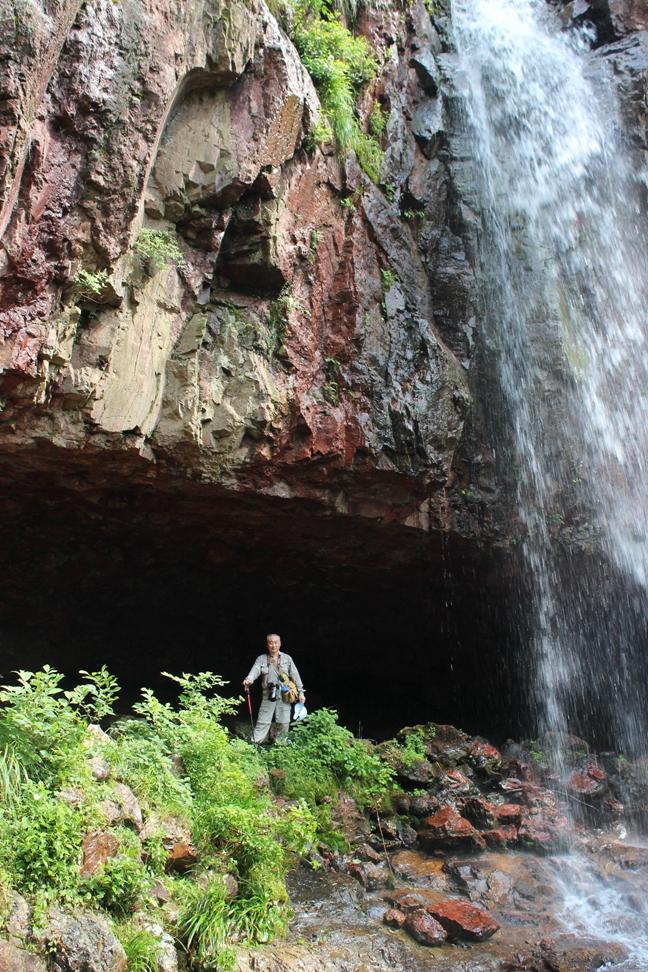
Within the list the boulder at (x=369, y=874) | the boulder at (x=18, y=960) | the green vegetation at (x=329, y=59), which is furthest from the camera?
the green vegetation at (x=329, y=59)

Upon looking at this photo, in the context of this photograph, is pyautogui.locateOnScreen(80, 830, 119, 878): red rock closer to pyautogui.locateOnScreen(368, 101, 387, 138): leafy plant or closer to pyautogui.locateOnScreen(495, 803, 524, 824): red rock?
pyautogui.locateOnScreen(495, 803, 524, 824): red rock

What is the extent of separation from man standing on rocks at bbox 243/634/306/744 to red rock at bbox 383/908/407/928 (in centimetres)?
295

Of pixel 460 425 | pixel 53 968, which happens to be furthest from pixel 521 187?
pixel 53 968

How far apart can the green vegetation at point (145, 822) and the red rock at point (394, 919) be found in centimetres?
82

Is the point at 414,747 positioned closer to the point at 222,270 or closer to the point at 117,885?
the point at 117,885

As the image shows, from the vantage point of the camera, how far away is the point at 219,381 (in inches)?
320

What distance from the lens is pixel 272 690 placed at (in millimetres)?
8453

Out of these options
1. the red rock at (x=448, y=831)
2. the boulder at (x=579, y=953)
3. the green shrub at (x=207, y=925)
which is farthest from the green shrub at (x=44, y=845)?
the red rock at (x=448, y=831)

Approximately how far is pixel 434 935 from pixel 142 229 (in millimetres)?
6512

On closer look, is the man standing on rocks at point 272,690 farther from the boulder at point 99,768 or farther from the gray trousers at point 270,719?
the boulder at point 99,768

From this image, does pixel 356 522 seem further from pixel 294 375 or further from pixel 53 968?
pixel 53 968

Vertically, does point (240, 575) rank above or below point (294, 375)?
below

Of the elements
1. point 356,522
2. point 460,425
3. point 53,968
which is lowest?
point 53,968

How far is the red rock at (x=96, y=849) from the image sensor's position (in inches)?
165
